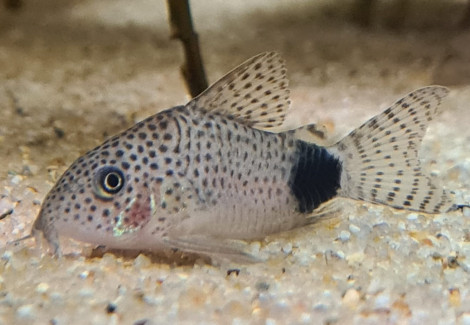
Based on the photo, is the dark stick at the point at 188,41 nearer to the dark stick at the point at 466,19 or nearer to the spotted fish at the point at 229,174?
the spotted fish at the point at 229,174

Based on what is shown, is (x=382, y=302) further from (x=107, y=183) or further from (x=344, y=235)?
(x=107, y=183)

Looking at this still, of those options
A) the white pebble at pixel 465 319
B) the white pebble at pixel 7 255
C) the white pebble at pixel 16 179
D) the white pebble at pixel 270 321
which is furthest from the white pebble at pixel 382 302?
the white pebble at pixel 16 179

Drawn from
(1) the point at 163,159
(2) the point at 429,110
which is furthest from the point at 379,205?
(1) the point at 163,159

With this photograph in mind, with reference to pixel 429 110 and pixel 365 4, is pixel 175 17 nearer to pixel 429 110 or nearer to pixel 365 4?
pixel 429 110

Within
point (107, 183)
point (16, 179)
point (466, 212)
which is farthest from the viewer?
point (16, 179)

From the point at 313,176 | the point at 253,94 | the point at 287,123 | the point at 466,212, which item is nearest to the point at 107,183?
the point at 253,94

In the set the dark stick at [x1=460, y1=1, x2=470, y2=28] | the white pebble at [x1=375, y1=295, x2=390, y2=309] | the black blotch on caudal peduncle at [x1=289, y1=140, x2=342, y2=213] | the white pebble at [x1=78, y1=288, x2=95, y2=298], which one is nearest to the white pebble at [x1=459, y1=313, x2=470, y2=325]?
the white pebble at [x1=375, y1=295, x2=390, y2=309]
